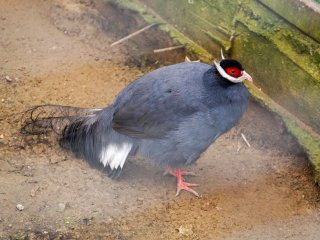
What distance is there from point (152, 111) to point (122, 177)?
1.61ft

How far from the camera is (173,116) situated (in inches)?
138

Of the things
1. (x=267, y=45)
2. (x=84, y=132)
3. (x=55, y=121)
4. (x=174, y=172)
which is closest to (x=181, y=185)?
(x=174, y=172)

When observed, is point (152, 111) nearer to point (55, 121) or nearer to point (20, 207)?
point (55, 121)

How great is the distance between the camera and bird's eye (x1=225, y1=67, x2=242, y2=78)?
3492mm

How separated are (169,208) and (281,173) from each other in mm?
705

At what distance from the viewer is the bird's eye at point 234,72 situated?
3492 millimetres

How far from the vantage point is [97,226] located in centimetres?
341

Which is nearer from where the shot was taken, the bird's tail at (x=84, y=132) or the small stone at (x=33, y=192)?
the small stone at (x=33, y=192)

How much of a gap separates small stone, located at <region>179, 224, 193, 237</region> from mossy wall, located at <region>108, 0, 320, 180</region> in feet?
2.69

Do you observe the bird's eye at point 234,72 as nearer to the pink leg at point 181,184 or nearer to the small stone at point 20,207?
the pink leg at point 181,184

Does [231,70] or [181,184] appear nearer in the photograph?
[231,70]

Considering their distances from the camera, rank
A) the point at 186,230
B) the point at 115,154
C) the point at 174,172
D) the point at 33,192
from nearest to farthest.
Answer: the point at 186,230, the point at 33,192, the point at 115,154, the point at 174,172

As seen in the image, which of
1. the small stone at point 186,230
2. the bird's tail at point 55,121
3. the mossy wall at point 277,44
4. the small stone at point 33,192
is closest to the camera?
the small stone at point 186,230

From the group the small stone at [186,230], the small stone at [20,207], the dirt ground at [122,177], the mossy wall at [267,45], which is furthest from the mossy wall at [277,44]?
the small stone at [20,207]
